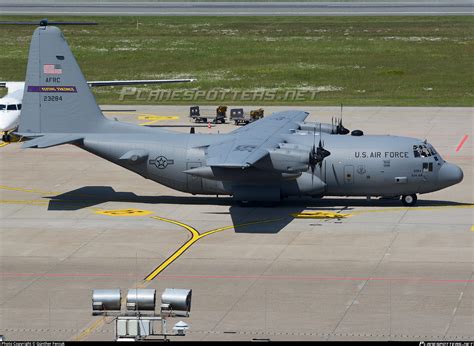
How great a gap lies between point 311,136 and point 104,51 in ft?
232

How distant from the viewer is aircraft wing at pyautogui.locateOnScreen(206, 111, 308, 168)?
45.9 m

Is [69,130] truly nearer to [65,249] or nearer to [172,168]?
[172,168]

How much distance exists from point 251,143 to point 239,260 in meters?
9.14

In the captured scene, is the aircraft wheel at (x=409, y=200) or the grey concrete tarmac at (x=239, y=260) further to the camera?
the aircraft wheel at (x=409, y=200)

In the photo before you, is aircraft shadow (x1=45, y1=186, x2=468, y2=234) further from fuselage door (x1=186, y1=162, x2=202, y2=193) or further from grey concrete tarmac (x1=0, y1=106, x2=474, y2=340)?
fuselage door (x1=186, y1=162, x2=202, y2=193)

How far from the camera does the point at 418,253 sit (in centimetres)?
4216

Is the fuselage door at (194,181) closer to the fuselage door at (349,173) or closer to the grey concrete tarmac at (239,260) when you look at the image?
the grey concrete tarmac at (239,260)

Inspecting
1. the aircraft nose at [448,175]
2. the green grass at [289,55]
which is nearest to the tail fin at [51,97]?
the aircraft nose at [448,175]

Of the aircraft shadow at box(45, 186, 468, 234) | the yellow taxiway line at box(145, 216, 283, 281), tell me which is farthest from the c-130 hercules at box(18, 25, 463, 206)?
the yellow taxiway line at box(145, 216, 283, 281)

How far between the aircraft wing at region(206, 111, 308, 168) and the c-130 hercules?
0.08 meters

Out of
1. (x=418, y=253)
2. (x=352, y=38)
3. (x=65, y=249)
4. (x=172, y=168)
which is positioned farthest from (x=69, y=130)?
(x=352, y=38)

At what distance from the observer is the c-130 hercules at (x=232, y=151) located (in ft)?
161

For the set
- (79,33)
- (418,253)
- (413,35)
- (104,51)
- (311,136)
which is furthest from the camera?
(79,33)

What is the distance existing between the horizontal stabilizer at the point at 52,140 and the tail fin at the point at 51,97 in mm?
794
